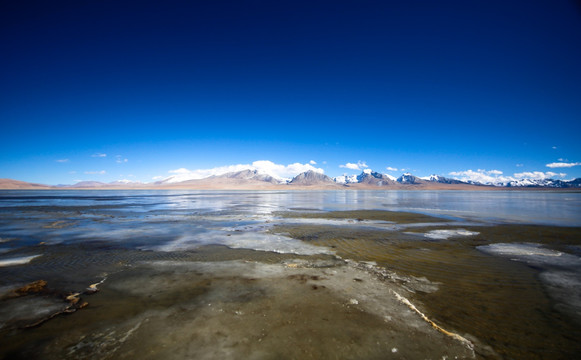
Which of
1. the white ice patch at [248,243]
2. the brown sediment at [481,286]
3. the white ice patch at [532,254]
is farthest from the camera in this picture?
the white ice patch at [248,243]

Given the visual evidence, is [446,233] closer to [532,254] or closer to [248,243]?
[532,254]

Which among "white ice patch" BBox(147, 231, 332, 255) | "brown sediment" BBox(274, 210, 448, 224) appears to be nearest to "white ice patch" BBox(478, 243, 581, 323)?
"white ice patch" BBox(147, 231, 332, 255)

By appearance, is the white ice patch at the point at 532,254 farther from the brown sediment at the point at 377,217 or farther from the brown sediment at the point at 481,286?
the brown sediment at the point at 377,217

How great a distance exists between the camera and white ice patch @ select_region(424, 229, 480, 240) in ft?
43.6

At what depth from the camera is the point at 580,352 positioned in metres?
4.07

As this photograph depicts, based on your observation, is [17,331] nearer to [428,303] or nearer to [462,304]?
[428,303]

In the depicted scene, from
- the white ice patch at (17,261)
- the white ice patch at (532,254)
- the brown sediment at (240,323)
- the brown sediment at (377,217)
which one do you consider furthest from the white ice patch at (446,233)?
the white ice patch at (17,261)

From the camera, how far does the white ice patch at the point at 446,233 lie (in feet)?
43.6

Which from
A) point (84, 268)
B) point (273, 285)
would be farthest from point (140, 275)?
point (273, 285)

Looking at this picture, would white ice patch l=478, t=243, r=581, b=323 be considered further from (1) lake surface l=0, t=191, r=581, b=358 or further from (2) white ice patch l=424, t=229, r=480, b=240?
(2) white ice patch l=424, t=229, r=480, b=240

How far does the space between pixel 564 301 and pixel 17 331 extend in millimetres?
11053

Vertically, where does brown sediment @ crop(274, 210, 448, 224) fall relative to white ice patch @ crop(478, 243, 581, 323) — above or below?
above

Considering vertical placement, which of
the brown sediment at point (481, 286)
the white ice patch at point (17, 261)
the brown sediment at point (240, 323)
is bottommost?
the brown sediment at point (481, 286)

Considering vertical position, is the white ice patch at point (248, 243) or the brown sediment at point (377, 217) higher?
the brown sediment at point (377, 217)
